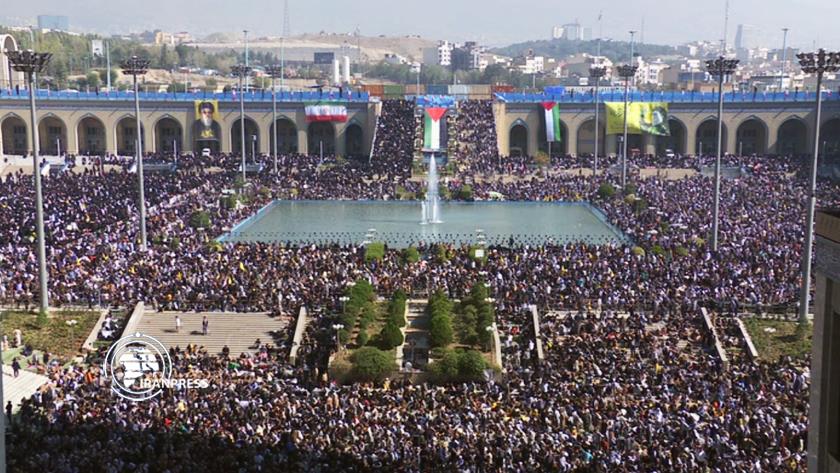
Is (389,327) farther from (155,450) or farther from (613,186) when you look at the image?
(613,186)

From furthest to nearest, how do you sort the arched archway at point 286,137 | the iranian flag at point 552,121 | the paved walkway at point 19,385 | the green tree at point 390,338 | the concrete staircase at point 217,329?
the arched archway at point 286,137, the iranian flag at point 552,121, the concrete staircase at point 217,329, the green tree at point 390,338, the paved walkway at point 19,385

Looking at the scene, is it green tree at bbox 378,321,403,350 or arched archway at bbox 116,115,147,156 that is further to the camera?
arched archway at bbox 116,115,147,156

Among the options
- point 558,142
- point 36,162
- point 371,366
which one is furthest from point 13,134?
point 371,366

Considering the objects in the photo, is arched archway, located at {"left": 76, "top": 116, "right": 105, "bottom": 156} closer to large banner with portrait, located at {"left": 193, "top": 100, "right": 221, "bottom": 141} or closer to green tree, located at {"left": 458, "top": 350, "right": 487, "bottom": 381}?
large banner with portrait, located at {"left": 193, "top": 100, "right": 221, "bottom": 141}

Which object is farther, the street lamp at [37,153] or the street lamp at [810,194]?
the street lamp at [37,153]

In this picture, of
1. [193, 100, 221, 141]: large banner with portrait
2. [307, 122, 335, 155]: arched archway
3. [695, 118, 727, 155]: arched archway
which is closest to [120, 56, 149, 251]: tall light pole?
[193, 100, 221, 141]: large banner with portrait

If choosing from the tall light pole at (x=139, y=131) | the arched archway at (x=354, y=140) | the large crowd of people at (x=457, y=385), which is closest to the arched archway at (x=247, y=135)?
the arched archway at (x=354, y=140)

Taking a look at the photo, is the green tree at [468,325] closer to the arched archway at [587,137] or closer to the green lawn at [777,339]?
the green lawn at [777,339]
